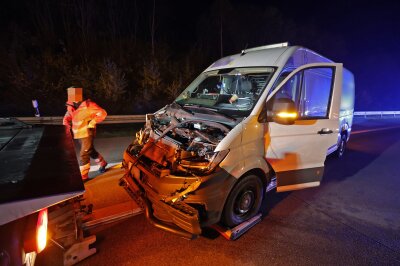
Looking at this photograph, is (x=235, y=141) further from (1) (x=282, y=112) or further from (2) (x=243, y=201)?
(2) (x=243, y=201)

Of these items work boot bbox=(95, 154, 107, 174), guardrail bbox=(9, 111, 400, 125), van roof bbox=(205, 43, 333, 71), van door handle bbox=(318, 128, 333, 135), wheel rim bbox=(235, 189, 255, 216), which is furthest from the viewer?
guardrail bbox=(9, 111, 400, 125)

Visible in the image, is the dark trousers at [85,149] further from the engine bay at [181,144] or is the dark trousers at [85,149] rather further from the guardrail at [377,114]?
the guardrail at [377,114]

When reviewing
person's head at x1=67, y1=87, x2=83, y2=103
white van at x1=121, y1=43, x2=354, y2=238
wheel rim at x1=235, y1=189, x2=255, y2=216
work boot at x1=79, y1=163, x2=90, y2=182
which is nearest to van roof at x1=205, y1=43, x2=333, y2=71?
white van at x1=121, y1=43, x2=354, y2=238

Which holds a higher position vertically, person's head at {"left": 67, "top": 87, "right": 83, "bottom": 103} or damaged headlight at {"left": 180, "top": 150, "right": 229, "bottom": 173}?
person's head at {"left": 67, "top": 87, "right": 83, "bottom": 103}

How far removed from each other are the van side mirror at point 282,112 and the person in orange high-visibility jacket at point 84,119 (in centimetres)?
293

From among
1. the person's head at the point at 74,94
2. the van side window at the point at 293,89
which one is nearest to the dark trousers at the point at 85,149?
the person's head at the point at 74,94

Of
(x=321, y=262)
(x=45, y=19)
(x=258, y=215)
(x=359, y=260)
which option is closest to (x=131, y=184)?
(x=258, y=215)

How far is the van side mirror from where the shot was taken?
10.1 ft

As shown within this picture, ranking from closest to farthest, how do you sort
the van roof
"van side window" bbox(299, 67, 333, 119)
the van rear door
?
the van rear door < the van roof < "van side window" bbox(299, 67, 333, 119)

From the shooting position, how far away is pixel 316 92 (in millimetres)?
4465

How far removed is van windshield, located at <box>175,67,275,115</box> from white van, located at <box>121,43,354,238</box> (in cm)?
2

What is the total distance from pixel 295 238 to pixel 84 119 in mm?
3838

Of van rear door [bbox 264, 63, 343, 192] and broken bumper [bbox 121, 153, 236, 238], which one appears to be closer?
broken bumper [bbox 121, 153, 236, 238]

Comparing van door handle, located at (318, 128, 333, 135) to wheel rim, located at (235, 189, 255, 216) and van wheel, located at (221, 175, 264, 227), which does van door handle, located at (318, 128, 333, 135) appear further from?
wheel rim, located at (235, 189, 255, 216)
